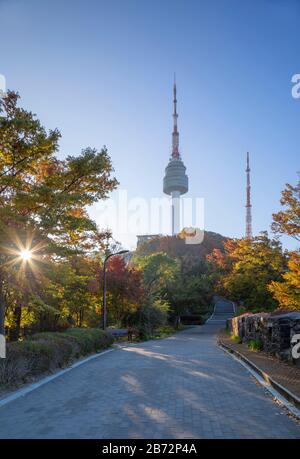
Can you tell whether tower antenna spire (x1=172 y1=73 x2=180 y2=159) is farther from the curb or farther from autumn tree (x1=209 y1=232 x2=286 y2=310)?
the curb

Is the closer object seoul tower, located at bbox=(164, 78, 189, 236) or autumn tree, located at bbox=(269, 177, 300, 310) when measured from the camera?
autumn tree, located at bbox=(269, 177, 300, 310)

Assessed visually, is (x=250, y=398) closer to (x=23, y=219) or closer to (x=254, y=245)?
(x=23, y=219)

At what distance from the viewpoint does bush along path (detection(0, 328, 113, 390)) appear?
959 centimetres

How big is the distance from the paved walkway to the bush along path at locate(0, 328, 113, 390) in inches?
26.2

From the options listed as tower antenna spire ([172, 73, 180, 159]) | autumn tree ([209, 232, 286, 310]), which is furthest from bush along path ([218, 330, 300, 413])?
tower antenna spire ([172, 73, 180, 159])

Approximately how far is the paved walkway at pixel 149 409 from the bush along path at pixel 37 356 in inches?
26.2

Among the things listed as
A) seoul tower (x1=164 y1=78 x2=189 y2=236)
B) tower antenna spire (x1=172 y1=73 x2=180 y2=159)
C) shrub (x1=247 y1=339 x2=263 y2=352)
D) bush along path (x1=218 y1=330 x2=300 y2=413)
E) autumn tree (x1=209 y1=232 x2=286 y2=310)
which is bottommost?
shrub (x1=247 y1=339 x2=263 y2=352)

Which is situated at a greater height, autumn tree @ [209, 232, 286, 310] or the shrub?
autumn tree @ [209, 232, 286, 310]

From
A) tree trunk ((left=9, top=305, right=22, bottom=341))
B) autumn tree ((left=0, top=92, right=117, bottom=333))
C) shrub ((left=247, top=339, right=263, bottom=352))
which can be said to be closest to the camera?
autumn tree ((left=0, top=92, right=117, bottom=333))

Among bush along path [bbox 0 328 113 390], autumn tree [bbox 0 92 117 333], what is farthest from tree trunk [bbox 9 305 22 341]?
autumn tree [bbox 0 92 117 333]

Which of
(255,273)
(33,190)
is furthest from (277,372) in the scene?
(255,273)

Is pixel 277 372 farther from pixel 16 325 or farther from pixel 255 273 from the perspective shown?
pixel 255 273

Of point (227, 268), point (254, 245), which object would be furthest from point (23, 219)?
point (227, 268)

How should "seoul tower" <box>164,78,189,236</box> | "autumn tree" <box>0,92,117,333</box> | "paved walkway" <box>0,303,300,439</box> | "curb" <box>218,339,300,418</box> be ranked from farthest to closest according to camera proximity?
"seoul tower" <box>164,78,189,236</box> < "autumn tree" <box>0,92,117,333</box> < "curb" <box>218,339,300,418</box> < "paved walkway" <box>0,303,300,439</box>
